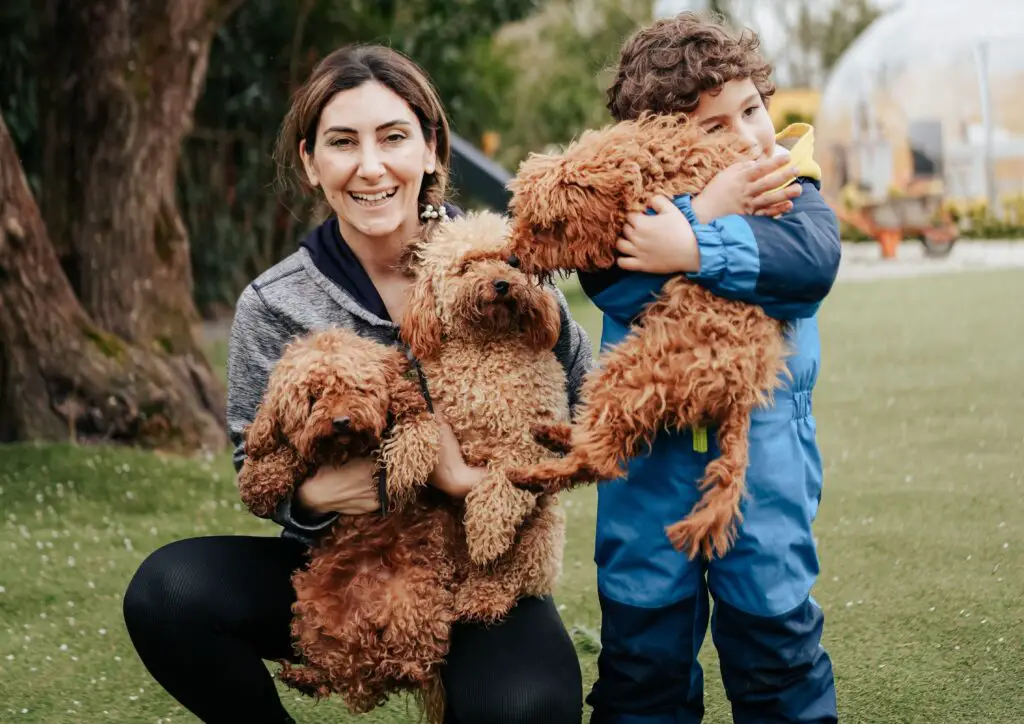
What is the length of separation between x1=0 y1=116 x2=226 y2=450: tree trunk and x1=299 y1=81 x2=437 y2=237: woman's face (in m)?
3.51

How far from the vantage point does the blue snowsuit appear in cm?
239

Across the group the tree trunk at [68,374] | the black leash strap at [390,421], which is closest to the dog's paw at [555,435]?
the black leash strap at [390,421]

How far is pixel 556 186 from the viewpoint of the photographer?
2.25 meters

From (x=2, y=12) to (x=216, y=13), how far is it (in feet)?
7.09

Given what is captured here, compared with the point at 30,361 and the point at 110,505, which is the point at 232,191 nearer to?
the point at 30,361

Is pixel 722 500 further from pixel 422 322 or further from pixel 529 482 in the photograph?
pixel 422 322

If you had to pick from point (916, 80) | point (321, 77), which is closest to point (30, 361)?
point (321, 77)

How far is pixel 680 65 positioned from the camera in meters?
2.50

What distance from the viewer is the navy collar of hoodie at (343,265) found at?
9.29 feet

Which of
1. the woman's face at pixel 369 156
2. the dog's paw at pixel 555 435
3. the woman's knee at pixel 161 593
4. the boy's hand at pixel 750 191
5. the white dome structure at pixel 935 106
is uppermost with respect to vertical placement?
the woman's face at pixel 369 156

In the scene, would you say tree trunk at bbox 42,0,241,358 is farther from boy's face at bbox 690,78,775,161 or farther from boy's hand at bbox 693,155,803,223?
boy's hand at bbox 693,155,803,223

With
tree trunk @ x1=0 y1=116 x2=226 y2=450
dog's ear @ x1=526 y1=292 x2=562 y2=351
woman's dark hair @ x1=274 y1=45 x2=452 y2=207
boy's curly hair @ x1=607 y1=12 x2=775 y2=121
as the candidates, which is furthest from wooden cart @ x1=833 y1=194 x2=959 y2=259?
dog's ear @ x1=526 y1=292 x2=562 y2=351

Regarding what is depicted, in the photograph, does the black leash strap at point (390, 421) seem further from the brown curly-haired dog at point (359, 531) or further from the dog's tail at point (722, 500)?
the dog's tail at point (722, 500)

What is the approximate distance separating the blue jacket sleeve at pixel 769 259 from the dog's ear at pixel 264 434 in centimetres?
93
